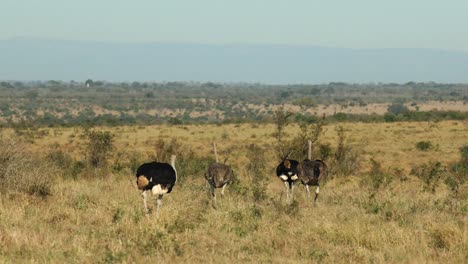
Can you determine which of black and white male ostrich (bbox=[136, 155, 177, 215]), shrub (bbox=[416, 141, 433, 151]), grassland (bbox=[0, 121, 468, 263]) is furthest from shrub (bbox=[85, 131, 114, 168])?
shrub (bbox=[416, 141, 433, 151])

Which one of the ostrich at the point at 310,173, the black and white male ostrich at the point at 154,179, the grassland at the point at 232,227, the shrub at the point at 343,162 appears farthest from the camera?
the shrub at the point at 343,162

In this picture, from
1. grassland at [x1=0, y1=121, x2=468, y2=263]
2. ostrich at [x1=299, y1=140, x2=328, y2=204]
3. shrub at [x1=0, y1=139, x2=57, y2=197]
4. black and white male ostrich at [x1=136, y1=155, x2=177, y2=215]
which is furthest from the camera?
ostrich at [x1=299, y1=140, x2=328, y2=204]

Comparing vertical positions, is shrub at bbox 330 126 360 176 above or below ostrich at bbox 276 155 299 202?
below

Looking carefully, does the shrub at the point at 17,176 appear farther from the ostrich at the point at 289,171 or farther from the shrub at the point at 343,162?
the shrub at the point at 343,162

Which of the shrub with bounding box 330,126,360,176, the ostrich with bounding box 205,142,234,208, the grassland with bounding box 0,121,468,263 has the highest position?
the ostrich with bounding box 205,142,234,208

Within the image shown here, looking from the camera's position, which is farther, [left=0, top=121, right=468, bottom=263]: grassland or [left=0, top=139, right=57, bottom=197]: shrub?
[left=0, top=139, right=57, bottom=197]: shrub

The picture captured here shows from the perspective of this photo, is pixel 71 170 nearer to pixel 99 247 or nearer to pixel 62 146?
pixel 99 247

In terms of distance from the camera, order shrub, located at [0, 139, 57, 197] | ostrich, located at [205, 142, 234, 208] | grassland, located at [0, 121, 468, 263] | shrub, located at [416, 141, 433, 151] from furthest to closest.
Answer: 1. shrub, located at [416, 141, 433, 151]
2. ostrich, located at [205, 142, 234, 208]
3. shrub, located at [0, 139, 57, 197]
4. grassland, located at [0, 121, 468, 263]

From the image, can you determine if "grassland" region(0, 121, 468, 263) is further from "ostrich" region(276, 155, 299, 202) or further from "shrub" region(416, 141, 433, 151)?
"shrub" region(416, 141, 433, 151)

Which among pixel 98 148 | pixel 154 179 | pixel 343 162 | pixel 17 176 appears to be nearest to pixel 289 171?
pixel 154 179

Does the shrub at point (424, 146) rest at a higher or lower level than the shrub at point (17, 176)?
lower

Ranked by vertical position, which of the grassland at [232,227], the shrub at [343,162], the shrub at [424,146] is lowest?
the shrub at [424,146]

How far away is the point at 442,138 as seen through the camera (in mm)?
38219

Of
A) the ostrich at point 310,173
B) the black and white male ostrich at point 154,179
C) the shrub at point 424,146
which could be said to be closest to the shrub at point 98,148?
the ostrich at point 310,173
